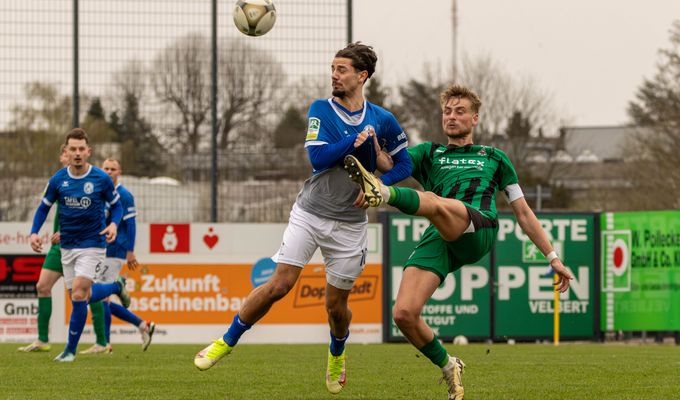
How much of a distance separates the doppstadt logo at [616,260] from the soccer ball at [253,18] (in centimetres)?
1170

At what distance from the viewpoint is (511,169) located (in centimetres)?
801

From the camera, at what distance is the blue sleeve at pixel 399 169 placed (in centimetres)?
781

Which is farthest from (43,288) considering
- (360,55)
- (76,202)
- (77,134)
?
(360,55)

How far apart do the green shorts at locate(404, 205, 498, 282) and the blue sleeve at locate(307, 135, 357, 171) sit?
0.77 m

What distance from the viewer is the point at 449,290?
782 inches

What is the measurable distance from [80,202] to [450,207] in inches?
217

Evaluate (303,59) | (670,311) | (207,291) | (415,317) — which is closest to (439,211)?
(415,317)

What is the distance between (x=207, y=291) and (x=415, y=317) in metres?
11.7

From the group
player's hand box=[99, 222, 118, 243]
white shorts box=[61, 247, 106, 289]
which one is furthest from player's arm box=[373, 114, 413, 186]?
white shorts box=[61, 247, 106, 289]

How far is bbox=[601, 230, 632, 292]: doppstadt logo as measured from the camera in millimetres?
20141

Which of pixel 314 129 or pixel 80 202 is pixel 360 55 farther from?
pixel 80 202

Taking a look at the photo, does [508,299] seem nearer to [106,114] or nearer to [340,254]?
[106,114]

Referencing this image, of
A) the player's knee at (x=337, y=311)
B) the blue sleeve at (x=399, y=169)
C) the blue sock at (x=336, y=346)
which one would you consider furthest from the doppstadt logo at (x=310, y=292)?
the blue sleeve at (x=399, y=169)

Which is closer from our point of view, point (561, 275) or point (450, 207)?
point (450, 207)
